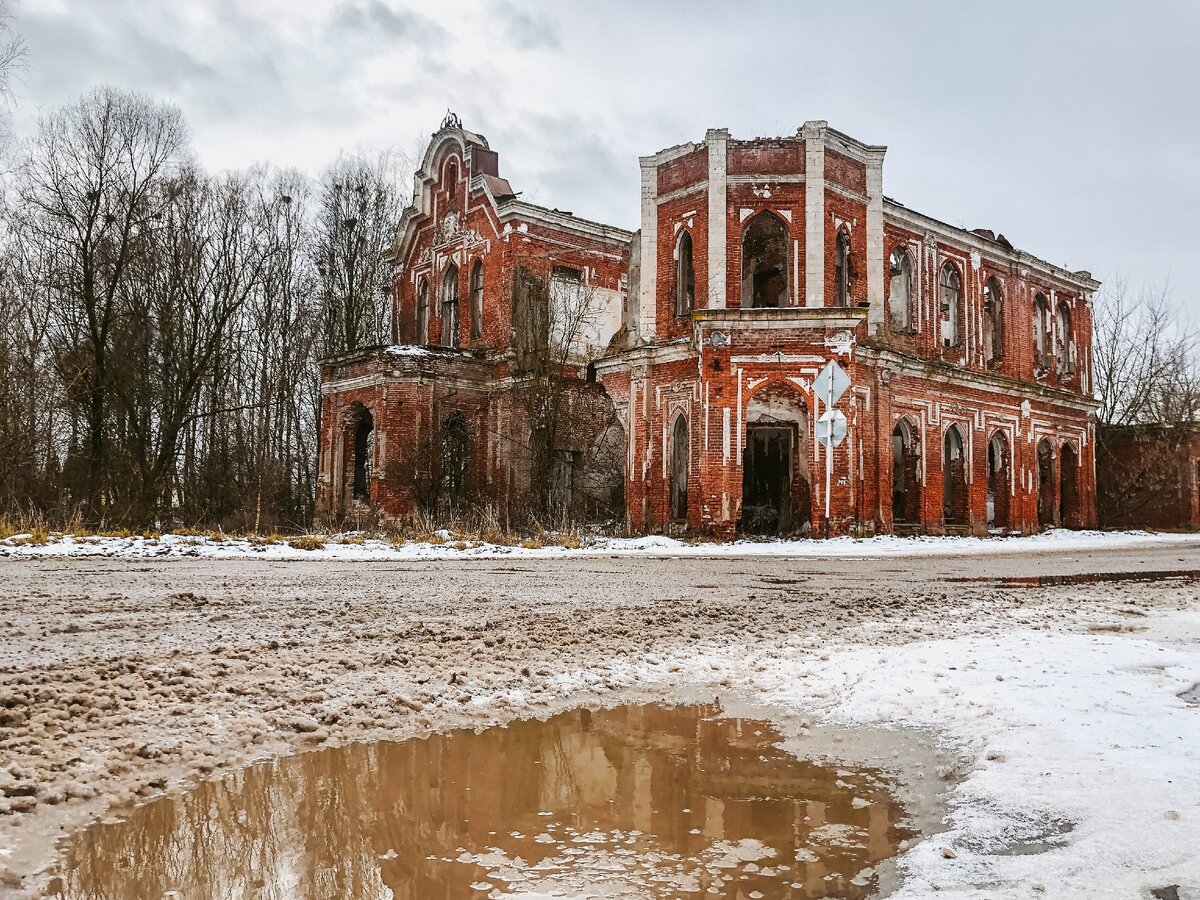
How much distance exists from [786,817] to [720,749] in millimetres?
738

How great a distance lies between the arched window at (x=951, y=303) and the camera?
99.6 ft

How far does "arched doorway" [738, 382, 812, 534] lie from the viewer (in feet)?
78.4

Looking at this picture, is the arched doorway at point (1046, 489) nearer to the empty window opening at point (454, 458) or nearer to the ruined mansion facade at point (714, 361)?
the ruined mansion facade at point (714, 361)

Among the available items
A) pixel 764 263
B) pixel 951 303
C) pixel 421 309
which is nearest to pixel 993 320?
pixel 951 303

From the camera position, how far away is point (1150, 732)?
3.12m

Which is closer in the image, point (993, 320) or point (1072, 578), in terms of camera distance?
point (1072, 578)

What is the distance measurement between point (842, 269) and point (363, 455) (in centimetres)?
1635

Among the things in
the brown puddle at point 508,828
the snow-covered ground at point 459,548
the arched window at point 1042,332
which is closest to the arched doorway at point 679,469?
the snow-covered ground at point 459,548

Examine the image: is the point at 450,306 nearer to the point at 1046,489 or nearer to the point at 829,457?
the point at 829,457

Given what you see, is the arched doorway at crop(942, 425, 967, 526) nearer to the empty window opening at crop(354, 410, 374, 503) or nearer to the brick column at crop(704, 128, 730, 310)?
the brick column at crop(704, 128, 730, 310)

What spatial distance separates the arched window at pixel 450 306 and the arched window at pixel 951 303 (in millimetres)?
16075

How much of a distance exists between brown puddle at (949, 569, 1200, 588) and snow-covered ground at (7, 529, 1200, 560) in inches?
219

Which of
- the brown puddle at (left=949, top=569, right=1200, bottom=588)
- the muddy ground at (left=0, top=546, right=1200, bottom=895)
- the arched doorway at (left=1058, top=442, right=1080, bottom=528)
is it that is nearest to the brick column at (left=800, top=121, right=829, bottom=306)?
the brown puddle at (left=949, top=569, right=1200, bottom=588)

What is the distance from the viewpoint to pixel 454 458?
28.1m
